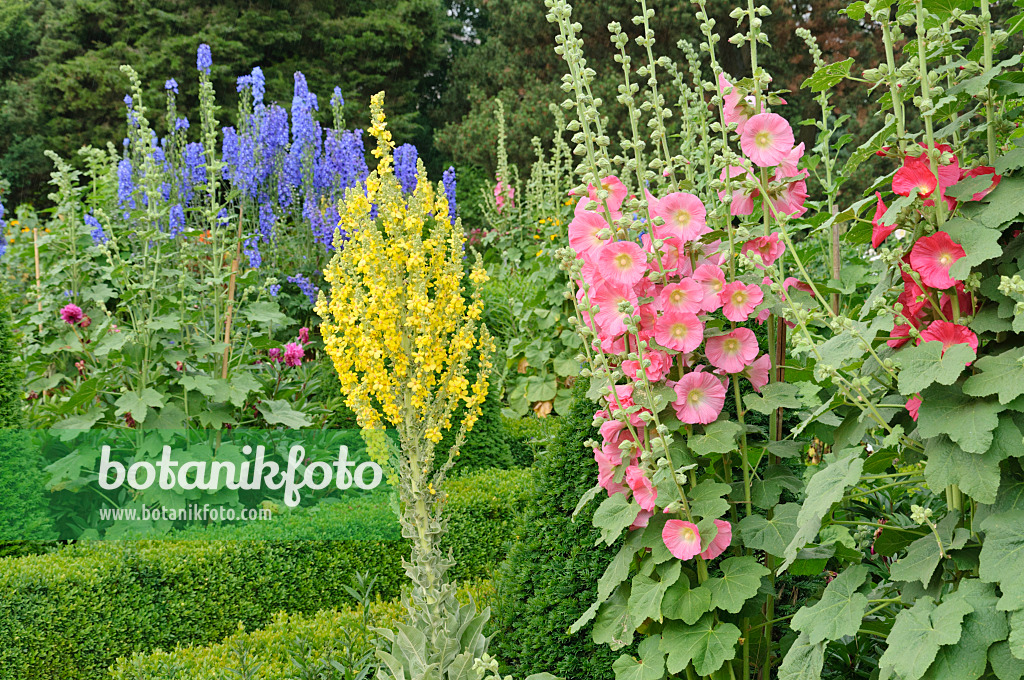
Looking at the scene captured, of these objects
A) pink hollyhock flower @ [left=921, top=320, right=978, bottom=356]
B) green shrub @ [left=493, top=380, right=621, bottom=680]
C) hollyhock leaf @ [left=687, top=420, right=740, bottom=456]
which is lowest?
green shrub @ [left=493, top=380, right=621, bottom=680]

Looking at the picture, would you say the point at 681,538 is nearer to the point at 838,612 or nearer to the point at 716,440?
the point at 716,440

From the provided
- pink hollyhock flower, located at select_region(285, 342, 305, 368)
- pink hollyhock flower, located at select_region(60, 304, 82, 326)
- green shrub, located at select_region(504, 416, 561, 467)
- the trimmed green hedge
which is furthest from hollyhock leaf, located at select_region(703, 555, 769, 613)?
pink hollyhock flower, located at select_region(60, 304, 82, 326)

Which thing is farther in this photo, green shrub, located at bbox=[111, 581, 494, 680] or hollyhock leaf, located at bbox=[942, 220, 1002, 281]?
green shrub, located at bbox=[111, 581, 494, 680]

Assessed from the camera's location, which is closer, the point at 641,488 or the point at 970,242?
the point at 970,242

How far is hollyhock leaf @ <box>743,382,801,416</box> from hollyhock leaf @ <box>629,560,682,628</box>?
1.23 ft

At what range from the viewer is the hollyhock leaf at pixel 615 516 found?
164cm

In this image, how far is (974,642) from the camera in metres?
1.24

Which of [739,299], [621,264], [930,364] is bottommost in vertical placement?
[930,364]

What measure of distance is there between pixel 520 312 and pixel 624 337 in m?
3.98

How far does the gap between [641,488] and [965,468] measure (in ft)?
1.98

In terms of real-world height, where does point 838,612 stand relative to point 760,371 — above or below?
below

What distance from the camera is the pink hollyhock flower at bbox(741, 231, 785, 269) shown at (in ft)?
5.52

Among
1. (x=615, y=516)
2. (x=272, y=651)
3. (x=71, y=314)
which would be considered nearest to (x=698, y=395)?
(x=615, y=516)

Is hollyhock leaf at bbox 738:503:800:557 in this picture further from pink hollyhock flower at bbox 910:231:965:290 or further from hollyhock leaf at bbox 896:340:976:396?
pink hollyhock flower at bbox 910:231:965:290
